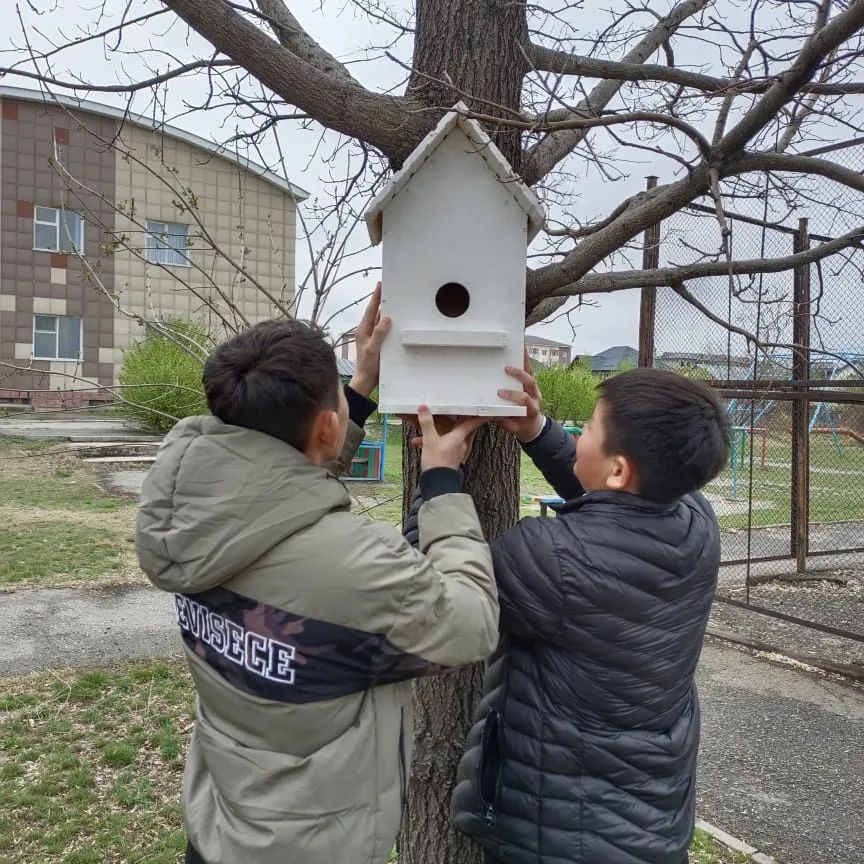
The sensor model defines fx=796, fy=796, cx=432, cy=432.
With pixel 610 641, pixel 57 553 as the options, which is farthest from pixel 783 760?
pixel 57 553

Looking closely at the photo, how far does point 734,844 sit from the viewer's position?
118 inches

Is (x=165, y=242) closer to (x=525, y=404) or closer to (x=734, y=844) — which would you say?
(x=525, y=404)

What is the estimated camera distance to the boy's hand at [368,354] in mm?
1735

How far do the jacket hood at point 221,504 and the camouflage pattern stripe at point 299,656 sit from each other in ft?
0.25

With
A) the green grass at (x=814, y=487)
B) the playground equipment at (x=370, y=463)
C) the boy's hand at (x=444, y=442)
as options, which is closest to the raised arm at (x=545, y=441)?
the boy's hand at (x=444, y=442)

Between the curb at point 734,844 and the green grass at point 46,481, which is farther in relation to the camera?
the green grass at point 46,481

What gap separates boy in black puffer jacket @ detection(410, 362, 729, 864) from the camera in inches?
55.4

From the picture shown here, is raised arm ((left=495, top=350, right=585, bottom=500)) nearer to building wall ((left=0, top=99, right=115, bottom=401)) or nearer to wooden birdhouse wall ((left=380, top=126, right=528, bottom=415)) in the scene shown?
wooden birdhouse wall ((left=380, top=126, right=528, bottom=415))

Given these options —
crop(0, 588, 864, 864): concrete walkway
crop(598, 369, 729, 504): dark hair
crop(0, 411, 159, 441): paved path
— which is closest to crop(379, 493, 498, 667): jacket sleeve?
crop(598, 369, 729, 504): dark hair

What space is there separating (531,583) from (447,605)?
0.23 metres

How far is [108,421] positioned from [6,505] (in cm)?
1271

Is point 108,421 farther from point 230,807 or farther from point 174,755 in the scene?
point 230,807

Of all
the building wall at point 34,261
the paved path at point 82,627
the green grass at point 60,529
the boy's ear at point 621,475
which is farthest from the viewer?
the building wall at point 34,261

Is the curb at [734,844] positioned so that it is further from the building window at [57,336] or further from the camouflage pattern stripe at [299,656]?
the building window at [57,336]
